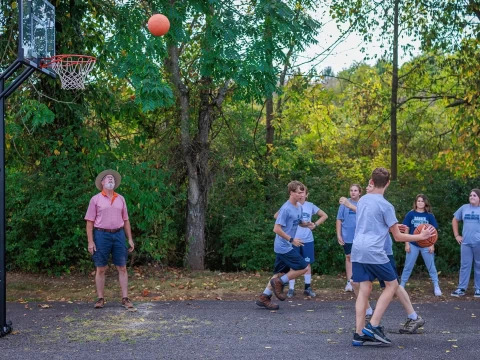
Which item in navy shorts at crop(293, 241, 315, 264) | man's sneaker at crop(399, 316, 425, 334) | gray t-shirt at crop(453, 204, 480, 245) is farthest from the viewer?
gray t-shirt at crop(453, 204, 480, 245)

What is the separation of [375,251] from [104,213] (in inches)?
156

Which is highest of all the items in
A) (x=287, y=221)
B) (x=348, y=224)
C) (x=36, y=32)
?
(x=36, y=32)

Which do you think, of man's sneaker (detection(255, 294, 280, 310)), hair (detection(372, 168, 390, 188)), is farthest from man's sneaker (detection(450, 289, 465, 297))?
hair (detection(372, 168, 390, 188))

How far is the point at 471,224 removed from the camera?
412 inches

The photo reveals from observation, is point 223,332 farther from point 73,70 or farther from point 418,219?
point 73,70

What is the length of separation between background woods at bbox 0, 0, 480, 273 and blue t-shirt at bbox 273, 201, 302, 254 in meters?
2.93

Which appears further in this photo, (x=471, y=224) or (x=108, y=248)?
(x=471, y=224)

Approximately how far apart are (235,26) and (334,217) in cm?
521

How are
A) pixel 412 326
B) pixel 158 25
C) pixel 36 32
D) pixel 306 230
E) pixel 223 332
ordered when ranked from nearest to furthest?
pixel 412 326 → pixel 223 332 → pixel 36 32 → pixel 158 25 → pixel 306 230

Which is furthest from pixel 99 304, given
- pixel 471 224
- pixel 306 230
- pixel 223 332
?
pixel 471 224

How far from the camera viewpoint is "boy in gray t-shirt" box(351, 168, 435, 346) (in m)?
6.70

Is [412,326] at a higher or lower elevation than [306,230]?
lower

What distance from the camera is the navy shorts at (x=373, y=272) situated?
6.75 meters

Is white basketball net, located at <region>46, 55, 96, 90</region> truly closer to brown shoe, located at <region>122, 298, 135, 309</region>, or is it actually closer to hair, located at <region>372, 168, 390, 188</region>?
brown shoe, located at <region>122, 298, 135, 309</region>
